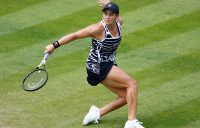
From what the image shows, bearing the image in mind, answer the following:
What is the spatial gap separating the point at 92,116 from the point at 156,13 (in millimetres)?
5784

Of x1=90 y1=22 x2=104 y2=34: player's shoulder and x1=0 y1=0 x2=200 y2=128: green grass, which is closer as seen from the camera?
x1=90 y1=22 x2=104 y2=34: player's shoulder

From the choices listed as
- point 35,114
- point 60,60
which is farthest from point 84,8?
point 35,114

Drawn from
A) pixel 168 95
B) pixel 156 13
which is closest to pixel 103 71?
pixel 168 95

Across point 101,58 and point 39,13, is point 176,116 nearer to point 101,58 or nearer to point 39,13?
point 101,58

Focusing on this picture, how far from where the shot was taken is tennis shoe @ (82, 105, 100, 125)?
11.2 metres

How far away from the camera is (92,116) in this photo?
11234mm

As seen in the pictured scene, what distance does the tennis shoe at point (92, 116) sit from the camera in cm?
1123

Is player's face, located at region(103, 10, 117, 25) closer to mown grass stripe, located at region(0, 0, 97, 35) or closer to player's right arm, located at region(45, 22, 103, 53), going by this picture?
player's right arm, located at region(45, 22, 103, 53)

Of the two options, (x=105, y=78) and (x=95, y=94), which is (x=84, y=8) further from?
(x=105, y=78)

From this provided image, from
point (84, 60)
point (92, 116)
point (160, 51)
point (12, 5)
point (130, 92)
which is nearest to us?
point (130, 92)

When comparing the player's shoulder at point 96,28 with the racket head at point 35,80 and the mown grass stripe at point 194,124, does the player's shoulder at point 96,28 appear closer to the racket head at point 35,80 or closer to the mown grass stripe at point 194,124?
the racket head at point 35,80

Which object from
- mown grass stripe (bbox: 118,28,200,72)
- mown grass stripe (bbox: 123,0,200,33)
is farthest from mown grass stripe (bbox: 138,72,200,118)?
mown grass stripe (bbox: 123,0,200,33)

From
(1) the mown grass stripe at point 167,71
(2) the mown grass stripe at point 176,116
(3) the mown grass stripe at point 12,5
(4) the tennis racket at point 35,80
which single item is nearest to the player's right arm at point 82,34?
(4) the tennis racket at point 35,80

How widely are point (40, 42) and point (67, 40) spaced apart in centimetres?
Result: 448
